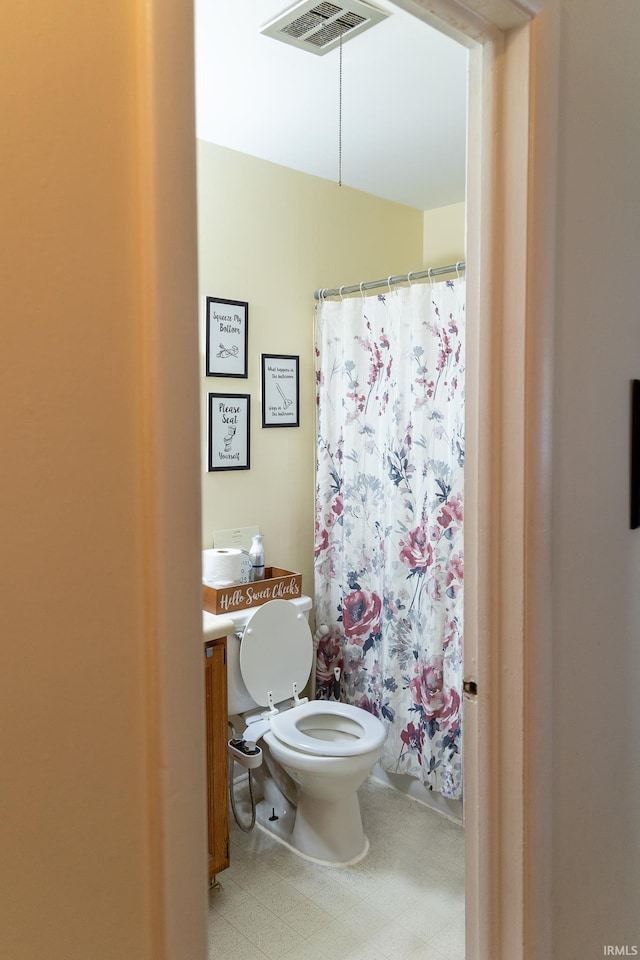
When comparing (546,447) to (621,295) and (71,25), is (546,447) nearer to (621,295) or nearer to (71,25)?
(621,295)

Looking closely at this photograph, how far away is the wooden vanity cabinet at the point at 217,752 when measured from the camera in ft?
6.47

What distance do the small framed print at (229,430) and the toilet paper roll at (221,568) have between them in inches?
12.6

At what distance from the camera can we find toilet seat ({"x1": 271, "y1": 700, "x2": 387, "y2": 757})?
86.7 inches

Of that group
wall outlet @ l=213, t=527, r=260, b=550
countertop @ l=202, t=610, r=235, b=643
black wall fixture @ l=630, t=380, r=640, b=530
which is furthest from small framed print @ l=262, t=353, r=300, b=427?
black wall fixture @ l=630, t=380, r=640, b=530

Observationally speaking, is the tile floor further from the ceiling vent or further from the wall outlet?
the ceiling vent

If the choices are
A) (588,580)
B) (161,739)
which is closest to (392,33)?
(588,580)

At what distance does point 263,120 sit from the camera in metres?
2.29

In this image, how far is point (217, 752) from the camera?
1.98m

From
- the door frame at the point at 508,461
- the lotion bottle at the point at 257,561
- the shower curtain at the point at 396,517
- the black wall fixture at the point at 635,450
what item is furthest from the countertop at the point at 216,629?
the black wall fixture at the point at 635,450

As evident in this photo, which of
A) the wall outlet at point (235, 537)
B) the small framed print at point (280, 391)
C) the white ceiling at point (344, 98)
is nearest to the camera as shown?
the white ceiling at point (344, 98)

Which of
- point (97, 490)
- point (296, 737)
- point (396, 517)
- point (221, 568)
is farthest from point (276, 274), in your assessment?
point (97, 490)

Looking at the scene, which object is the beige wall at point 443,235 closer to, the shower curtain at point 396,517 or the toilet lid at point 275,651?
the shower curtain at point 396,517

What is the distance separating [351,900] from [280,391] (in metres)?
1.73

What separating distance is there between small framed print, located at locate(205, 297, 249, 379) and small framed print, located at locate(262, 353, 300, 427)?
4.5 inches
